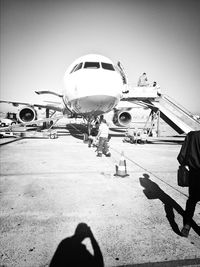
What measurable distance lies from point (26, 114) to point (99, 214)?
14.2 meters

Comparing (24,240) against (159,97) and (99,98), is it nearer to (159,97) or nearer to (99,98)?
(99,98)

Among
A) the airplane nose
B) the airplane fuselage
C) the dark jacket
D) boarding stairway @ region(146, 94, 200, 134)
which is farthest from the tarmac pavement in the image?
boarding stairway @ region(146, 94, 200, 134)

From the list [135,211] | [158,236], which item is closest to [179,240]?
[158,236]

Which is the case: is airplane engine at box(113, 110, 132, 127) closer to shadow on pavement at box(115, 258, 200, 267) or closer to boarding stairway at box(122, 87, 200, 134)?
boarding stairway at box(122, 87, 200, 134)

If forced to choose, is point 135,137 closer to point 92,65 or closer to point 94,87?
point 92,65

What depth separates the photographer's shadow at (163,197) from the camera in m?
3.22

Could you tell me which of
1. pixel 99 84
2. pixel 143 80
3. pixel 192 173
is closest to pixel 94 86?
pixel 99 84

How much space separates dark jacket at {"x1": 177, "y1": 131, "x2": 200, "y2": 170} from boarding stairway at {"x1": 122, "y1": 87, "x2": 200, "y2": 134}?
10110 mm

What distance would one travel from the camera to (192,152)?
276 centimetres

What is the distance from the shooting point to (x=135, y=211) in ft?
11.4

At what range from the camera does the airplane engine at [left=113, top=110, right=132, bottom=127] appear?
1656 cm

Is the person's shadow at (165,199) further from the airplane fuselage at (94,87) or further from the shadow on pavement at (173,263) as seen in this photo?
the airplane fuselage at (94,87)

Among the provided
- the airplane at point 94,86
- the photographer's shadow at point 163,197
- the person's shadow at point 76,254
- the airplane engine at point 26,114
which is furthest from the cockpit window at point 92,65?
the airplane engine at point 26,114

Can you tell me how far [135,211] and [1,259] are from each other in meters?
2.23
